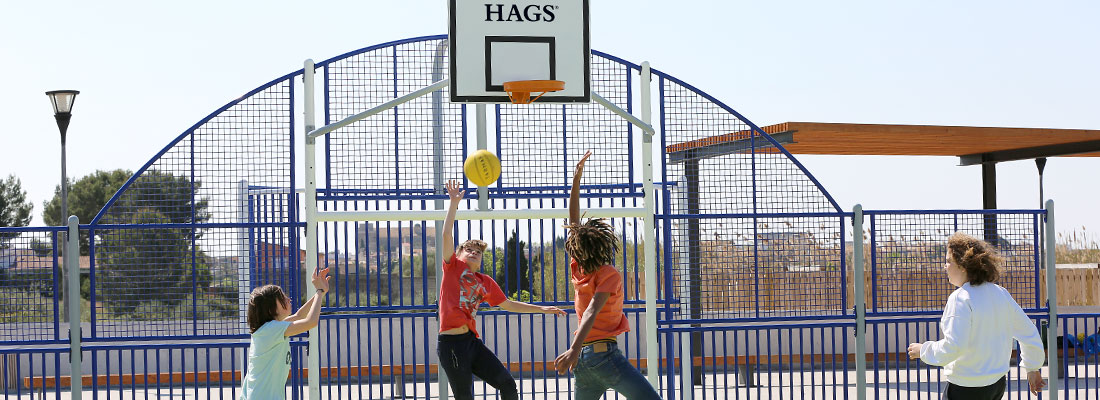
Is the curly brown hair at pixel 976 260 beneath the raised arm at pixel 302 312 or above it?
above

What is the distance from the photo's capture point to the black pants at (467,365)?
7.59 metres

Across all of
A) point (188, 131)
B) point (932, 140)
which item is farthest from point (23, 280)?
point (932, 140)

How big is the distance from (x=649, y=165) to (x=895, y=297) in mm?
2749

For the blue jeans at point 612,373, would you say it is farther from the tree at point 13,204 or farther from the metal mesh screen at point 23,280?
the tree at point 13,204

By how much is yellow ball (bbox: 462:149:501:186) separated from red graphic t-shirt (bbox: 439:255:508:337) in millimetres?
643

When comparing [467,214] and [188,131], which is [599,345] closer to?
[467,214]

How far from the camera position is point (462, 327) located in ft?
25.0

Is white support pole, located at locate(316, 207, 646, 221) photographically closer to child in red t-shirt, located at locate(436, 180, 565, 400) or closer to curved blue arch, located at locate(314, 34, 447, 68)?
child in red t-shirt, located at locate(436, 180, 565, 400)

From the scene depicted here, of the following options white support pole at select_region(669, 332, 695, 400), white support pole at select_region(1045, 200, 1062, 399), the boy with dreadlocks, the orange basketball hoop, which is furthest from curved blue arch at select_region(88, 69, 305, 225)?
white support pole at select_region(1045, 200, 1062, 399)

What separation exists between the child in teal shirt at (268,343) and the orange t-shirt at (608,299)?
161 cm

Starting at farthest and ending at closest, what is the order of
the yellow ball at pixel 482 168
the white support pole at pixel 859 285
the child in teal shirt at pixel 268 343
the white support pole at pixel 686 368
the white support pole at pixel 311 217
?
the white support pole at pixel 686 368
the white support pole at pixel 859 285
the white support pole at pixel 311 217
the yellow ball at pixel 482 168
the child in teal shirt at pixel 268 343

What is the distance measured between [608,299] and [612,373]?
0.43 metres

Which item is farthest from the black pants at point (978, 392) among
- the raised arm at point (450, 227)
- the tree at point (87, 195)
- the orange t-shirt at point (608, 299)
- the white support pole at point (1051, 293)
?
the tree at point (87, 195)

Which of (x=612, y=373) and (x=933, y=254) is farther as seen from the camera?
(x=933, y=254)
